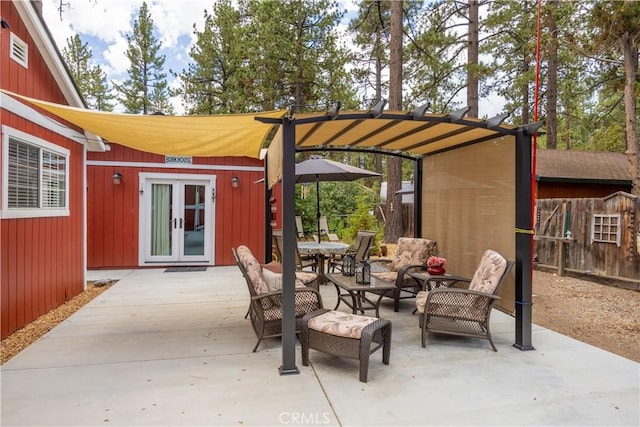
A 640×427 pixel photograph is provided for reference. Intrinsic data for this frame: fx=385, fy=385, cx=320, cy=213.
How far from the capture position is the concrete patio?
2475 millimetres

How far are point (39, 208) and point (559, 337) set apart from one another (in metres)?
6.20

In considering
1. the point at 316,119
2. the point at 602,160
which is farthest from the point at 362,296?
the point at 602,160

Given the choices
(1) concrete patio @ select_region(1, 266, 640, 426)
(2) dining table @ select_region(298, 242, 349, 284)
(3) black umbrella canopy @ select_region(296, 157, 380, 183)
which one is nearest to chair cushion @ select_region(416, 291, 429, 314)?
(1) concrete patio @ select_region(1, 266, 640, 426)

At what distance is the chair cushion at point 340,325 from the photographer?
10.1 ft

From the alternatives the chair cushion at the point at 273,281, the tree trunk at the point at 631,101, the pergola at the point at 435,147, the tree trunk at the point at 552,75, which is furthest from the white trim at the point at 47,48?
the tree trunk at the point at 631,101

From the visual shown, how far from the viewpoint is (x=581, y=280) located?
7492 millimetres

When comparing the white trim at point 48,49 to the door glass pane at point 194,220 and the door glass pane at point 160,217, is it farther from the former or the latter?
the door glass pane at point 194,220

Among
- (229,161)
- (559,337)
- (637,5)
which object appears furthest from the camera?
(229,161)

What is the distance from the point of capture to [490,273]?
379 cm

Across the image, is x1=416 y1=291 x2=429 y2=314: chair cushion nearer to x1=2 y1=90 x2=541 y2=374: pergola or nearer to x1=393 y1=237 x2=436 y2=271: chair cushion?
x1=2 y1=90 x2=541 y2=374: pergola

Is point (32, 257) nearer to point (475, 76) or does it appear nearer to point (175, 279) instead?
point (175, 279)

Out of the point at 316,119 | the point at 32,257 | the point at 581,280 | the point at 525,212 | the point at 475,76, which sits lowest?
the point at 581,280

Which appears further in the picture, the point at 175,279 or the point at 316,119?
the point at 175,279

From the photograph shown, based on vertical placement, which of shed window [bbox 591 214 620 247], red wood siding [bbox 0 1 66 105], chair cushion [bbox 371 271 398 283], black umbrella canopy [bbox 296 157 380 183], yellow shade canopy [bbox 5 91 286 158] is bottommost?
chair cushion [bbox 371 271 398 283]
